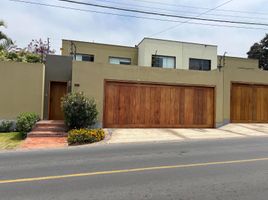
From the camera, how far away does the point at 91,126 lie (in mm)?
18281

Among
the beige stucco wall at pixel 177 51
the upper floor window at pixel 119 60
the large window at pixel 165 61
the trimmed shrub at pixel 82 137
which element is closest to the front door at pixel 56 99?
the trimmed shrub at pixel 82 137

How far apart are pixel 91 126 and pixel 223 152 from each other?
8462 millimetres

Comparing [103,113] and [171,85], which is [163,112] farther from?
[103,113]

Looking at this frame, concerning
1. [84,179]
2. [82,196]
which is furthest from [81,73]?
[82,196]

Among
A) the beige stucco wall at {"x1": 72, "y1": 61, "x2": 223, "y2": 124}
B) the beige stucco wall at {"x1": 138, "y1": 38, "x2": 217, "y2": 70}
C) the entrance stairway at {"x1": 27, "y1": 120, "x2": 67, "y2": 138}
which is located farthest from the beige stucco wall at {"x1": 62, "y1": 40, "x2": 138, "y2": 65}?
the entrance stairway at {"x1": 27, "y1": 120, "x2": 67, "y2": 138}

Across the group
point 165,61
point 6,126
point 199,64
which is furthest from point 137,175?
point 199,64

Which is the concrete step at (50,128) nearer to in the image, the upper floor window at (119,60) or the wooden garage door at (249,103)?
the wooden garage door at (249,103)

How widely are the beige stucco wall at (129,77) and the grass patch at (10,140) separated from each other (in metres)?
3.88

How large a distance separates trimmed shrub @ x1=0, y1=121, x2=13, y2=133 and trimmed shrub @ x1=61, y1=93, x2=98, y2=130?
325 centimetres

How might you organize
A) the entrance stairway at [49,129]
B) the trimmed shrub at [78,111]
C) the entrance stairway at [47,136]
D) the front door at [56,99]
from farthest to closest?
the front door at [56,99] → the trimmed shrub at [78,111] → the entrance stairway at [49,129] → the entrance stairway at [47,136]

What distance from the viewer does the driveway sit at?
16.2 metres

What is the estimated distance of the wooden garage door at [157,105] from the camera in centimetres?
1956

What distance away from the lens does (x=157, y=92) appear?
66.6ft

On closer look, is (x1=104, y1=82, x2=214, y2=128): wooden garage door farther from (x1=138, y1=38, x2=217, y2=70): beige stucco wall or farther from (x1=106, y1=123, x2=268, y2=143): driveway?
(x1=138, y1=38, x2=217, y2=70): beige stucco wall
